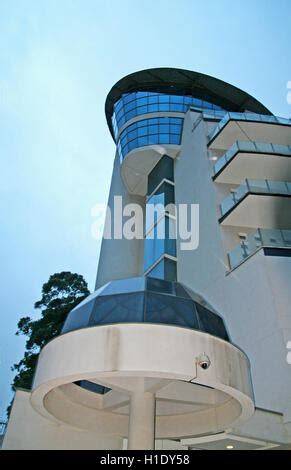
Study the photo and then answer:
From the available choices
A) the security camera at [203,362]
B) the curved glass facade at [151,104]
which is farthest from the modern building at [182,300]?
the curved glass facade at [151,104]

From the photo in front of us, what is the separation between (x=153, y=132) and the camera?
33.6m

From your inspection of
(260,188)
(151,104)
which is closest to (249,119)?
(260,188)

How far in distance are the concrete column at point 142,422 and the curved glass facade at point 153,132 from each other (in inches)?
1054

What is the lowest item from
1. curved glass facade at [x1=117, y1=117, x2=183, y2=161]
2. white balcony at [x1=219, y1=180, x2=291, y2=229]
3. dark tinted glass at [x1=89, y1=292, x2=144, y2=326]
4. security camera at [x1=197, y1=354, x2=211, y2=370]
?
security camera at [x1=197, y1=354, x2=211, y2=370]

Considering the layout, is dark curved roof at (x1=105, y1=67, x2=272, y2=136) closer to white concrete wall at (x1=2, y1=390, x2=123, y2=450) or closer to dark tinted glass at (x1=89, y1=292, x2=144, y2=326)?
dark tinted glass at (x1=89, y1=292, x2=144, y2=326)

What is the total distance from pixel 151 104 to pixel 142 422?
1200 inches

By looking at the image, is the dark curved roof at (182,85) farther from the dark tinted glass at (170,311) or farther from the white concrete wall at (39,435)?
the white concrete wall at (39,435)

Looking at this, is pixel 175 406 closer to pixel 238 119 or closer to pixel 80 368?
pixel 80 368

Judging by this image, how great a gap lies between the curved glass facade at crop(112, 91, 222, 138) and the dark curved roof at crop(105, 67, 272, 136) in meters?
1.04

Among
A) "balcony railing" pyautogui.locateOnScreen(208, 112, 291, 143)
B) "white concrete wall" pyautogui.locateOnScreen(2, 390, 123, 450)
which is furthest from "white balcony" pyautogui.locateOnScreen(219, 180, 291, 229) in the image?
"white concrete wall" pyautogui.locateOnScreen(2, 390, 123, 450)

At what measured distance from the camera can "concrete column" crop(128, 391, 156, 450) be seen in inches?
334

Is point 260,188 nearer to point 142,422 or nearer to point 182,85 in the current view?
point 142,422

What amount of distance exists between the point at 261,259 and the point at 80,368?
12.2 meters

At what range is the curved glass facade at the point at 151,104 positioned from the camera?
3412 cm
